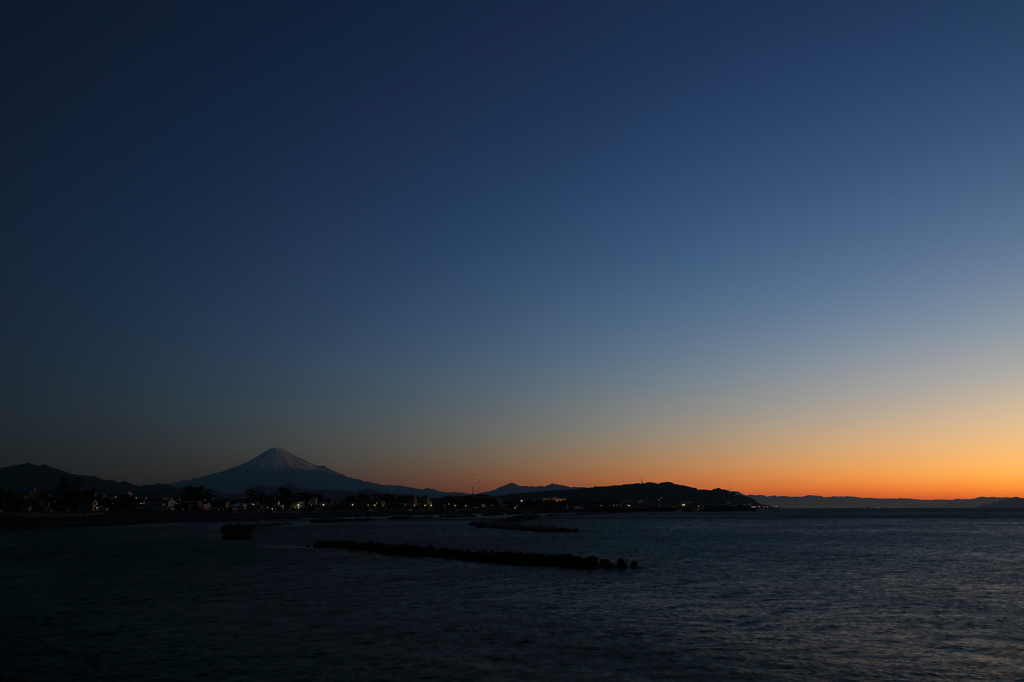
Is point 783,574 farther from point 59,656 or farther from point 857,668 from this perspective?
point 59,656

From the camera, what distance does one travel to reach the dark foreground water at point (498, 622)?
19203 millimetres

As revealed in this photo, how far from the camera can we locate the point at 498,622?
26109 millimetres

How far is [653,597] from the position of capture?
3338 centimetres

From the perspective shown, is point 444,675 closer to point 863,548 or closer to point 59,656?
point 59,656

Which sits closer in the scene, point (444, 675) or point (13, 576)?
point (444, 675)

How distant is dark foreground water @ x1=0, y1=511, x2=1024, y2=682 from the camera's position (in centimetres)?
1920

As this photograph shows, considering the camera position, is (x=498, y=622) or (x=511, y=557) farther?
(x=511, y=557)

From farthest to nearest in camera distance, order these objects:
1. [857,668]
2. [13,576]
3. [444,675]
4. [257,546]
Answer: [257,546] → [13,576] → [857,668] → [444,675]

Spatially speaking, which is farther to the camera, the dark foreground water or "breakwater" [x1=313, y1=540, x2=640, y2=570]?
"breakwater" [x1=313, y1=540, x2=640, y2=570]

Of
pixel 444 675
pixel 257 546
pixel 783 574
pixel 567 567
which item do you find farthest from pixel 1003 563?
pixel 257 546

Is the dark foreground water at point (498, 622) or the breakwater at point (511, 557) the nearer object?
the dark foreground water at point (498, 622)

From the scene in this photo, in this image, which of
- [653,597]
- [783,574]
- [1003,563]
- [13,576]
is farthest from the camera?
[1003,563]

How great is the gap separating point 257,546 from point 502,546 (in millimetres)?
25412

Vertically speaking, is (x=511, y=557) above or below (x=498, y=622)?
below
